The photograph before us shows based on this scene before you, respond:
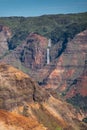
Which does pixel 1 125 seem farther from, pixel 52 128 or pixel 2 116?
pixel 52 128

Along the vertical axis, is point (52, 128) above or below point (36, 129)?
below

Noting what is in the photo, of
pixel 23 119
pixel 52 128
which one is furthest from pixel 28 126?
pixel 52 128

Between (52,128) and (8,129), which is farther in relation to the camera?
(52,128)

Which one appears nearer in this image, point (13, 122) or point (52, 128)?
point (13, 122)

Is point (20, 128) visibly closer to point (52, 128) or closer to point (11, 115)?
point (11, 115)

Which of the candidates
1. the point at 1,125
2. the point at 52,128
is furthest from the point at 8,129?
the point at 52,128

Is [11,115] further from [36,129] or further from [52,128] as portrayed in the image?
[52,128]

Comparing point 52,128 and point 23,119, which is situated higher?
point 23,119
